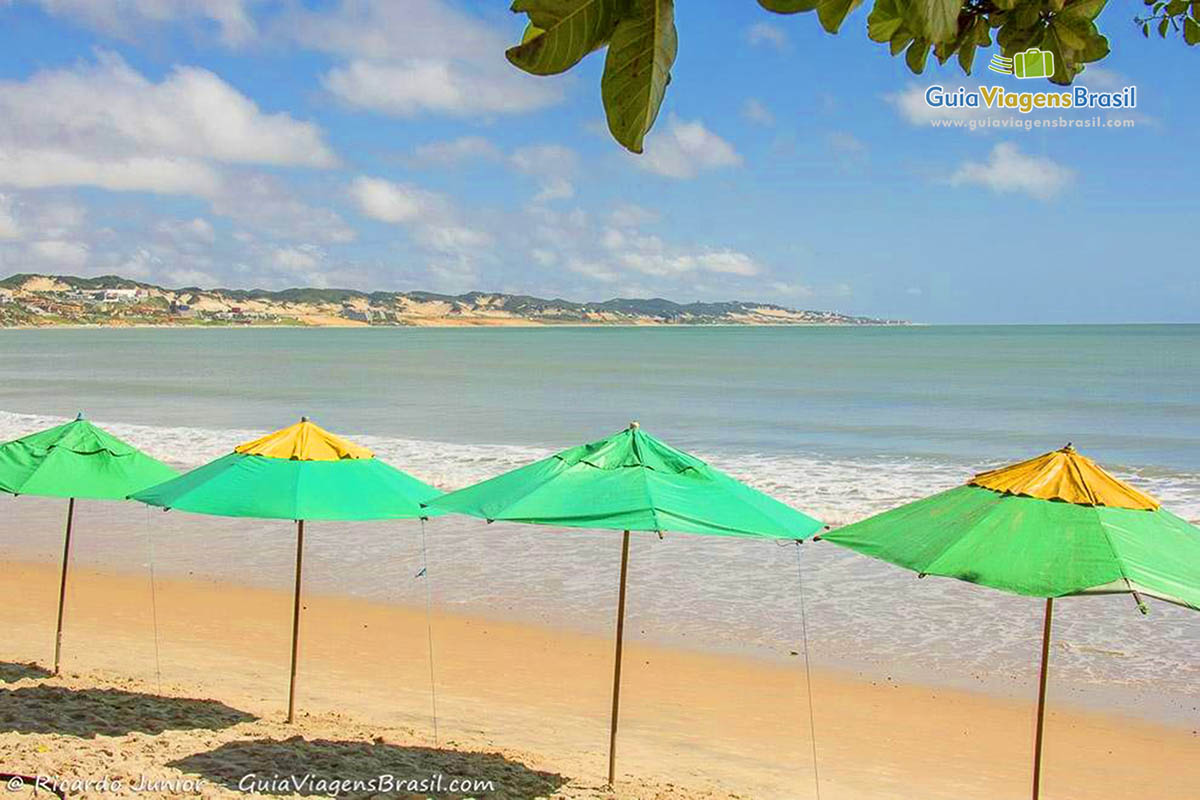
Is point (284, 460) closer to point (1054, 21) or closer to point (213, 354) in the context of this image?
point (1054, 21)

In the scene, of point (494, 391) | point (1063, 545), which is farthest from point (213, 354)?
point (1063, 545)

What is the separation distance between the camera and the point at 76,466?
7219mm

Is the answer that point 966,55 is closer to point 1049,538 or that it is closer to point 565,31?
point 565,31

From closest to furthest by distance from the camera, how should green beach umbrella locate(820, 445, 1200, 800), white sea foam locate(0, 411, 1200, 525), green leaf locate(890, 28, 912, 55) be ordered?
green leaf locate(890, 28, 912, 55), green beach umbrella locate(820, 445, 1200, 800), white sea foam locate(0, 411, 1200, 525)

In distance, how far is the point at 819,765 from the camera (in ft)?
23.6

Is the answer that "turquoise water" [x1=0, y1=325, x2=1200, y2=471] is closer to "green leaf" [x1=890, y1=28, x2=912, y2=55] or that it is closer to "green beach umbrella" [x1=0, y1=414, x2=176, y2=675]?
"green beach umbrella" [x1=0, y1=414, x2=176, y2=675]

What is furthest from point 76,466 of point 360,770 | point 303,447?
point 360,770

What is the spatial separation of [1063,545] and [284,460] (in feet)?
13.7

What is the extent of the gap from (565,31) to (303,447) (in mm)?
5841

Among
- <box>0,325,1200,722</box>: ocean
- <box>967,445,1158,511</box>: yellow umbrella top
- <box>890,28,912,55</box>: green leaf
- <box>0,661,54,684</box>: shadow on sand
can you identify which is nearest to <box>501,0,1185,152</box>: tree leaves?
<box>890,28,912,55</box>: green leaf

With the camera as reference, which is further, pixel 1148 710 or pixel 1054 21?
pixel 1148 710

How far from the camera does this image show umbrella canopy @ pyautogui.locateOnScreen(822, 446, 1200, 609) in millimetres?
4465

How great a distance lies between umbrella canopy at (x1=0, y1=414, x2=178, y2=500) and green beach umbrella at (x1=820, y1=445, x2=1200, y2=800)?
4.61 metres

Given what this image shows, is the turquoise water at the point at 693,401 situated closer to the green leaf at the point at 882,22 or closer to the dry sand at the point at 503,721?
the dry sand at the point at 503,721
